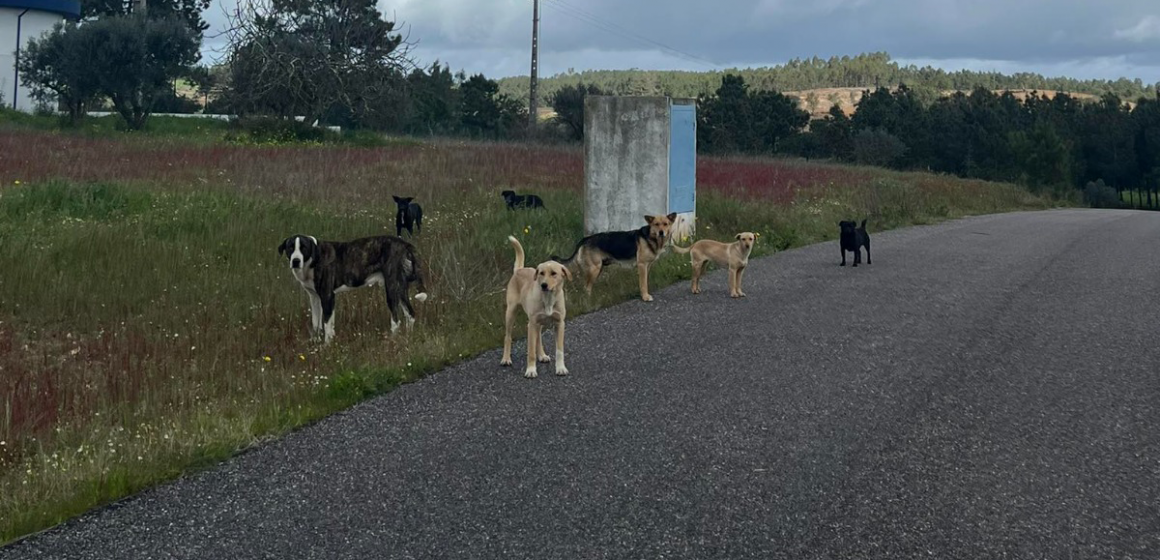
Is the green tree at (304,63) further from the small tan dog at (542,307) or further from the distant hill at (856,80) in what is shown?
the distant hill at (856,80)

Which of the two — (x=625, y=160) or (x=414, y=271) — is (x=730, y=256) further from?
(x=625, y=160)

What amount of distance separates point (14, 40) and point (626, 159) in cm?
4981

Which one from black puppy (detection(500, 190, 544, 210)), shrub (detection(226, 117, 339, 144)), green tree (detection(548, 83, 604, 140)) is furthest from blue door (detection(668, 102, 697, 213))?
green tree (detection(548, 83, 604, 140))

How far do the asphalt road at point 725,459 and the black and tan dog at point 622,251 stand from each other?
1460 millimetres

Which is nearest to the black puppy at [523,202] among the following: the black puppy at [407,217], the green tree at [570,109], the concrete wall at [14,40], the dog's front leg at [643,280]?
the black puppy at [407,217]

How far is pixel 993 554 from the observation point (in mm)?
4695

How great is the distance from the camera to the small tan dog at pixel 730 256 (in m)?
11.8

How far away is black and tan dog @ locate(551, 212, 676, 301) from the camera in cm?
1166

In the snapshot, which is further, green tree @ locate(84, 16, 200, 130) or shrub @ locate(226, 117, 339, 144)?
green tree @ locate(84, 16, 200, 130)

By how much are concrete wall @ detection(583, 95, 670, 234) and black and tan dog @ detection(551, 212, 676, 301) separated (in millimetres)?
3408

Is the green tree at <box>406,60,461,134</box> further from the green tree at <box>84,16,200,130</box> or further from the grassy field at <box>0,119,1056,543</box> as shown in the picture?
the grassy field at <box>0,119,1056,543</box>

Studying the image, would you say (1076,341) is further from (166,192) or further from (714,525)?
(166,192)

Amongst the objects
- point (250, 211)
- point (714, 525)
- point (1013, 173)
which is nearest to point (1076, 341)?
point (714, 525)

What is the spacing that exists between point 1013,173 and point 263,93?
46110 millimetres
